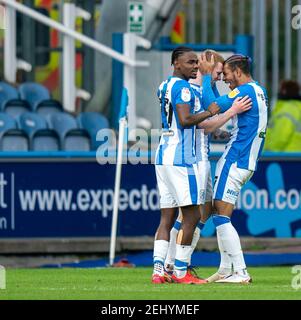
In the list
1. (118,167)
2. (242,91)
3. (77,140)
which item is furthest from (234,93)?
(77,140)

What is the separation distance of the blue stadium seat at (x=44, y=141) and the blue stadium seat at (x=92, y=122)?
0.80 metres

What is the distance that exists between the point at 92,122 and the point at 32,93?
1.30 m

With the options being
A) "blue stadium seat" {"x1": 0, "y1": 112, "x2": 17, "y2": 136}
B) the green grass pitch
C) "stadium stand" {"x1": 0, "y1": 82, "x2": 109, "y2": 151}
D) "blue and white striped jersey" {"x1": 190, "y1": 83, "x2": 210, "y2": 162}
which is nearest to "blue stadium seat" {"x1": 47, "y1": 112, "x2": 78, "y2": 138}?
"stadium stand" {"x1": 0, "y1": 82, "x2": 109, "y2": 151}

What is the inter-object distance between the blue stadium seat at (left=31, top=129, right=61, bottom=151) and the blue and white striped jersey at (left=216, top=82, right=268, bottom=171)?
723cm

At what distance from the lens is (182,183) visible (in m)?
14.2

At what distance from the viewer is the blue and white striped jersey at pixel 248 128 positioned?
1423cm

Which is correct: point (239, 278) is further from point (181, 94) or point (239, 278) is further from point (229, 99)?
point (181, 94)

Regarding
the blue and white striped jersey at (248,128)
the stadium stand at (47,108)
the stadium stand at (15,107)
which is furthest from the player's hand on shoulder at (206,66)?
the stadium stand at (47,108)

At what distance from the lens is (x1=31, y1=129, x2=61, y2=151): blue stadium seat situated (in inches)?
840

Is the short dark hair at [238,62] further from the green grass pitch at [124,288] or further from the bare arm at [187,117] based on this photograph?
the green grass pitch at [124,288]
